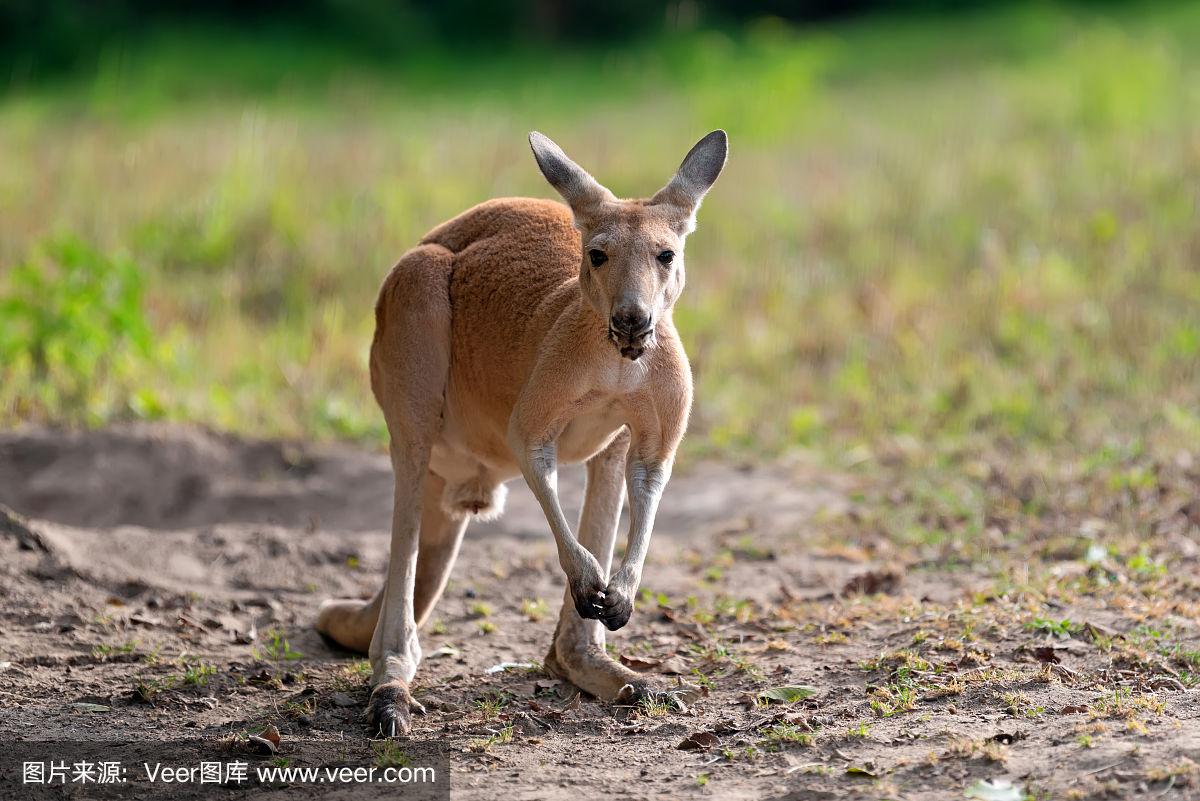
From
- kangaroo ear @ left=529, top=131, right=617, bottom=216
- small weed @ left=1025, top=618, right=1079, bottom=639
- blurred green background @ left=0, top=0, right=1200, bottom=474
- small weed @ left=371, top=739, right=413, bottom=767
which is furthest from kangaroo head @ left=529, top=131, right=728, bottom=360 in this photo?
blurred green background @ left=0, top=0, right=1200, bottom=474

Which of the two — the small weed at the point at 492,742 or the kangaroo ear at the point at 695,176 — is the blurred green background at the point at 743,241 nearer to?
the kangaroo ear at the point at 695,176

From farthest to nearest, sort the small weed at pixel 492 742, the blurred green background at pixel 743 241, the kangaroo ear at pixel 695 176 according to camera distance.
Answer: the blurred green background at pixel 743 241, the kangaroo ear at pixel 695 176, the small weed at pixel 492 742

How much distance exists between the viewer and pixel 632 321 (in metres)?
4.26

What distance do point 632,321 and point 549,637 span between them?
2.11 metres

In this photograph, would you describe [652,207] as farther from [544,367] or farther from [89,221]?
[89,221]

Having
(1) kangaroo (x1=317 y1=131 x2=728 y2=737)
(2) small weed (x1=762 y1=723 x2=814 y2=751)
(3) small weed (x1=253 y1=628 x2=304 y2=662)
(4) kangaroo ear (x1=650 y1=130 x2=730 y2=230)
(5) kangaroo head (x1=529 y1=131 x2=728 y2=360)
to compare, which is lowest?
(3) small weed (x1=253 y1=628 x2=304 y2=662)

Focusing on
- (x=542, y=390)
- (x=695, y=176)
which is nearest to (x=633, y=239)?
(x=695, y=176)

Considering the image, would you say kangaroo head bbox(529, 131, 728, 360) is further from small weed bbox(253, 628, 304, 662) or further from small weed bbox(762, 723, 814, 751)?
small weed bbox(253, 628, 304, 662)

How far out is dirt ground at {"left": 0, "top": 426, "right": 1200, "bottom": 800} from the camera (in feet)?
13.9

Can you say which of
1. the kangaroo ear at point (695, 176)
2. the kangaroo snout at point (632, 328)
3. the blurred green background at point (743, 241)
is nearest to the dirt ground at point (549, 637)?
the blurred green background at point (743, 241)

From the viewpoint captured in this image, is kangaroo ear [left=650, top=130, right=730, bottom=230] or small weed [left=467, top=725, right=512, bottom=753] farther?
kangaroo ear [left=650, top=130, right=730, bottom=230]

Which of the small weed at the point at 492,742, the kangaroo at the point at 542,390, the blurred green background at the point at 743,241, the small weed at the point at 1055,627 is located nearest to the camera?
the small weed at the point at 492,742

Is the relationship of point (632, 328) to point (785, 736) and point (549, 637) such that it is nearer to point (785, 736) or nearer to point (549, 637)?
point (785, 736)

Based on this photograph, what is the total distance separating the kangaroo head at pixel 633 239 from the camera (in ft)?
14.1
